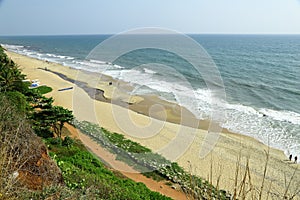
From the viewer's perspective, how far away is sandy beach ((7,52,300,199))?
40.5 feet

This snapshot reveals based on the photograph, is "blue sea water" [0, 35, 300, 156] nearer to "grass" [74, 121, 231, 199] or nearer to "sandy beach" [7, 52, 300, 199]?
"sandy beach" [7, 52, 300, 199]

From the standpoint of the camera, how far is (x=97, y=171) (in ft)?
30.7

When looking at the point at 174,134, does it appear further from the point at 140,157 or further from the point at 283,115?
the point at 283,115

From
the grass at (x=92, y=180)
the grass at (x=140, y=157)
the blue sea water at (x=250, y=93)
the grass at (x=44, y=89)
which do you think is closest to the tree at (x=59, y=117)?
the grass at (x=92, y=180)

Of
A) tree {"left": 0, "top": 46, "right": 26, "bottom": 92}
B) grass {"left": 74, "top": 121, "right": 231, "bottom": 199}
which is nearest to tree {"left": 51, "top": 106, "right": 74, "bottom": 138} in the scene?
grass {"left": 74, "top": 121, "right": 231, "bottom": 199}

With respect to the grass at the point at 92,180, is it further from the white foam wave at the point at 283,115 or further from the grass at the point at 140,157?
the white foam wave at the point at 283,115

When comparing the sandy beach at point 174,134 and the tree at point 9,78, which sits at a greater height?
the tree at point 9,78

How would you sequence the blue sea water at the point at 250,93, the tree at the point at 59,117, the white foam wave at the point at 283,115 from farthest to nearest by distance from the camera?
1. the white foam wave at the point at 283,115
2. the blue sea water at the point at 250,93
3. the tree at the point at 59,117

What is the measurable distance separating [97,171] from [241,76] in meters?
30.9

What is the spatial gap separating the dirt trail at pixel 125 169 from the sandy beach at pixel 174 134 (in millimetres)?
1397

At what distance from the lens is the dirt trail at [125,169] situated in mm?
10297

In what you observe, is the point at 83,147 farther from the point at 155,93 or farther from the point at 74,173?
Answer: the point at 155,93

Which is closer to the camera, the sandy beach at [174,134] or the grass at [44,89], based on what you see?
the sandy beach at [174,134]

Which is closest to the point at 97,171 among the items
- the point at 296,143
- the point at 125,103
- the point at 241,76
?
the point at 296,143
